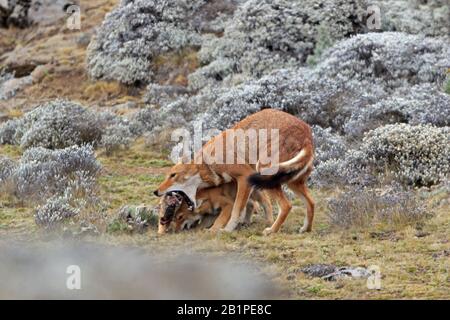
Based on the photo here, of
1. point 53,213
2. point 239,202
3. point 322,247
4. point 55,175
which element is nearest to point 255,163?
point 239,202

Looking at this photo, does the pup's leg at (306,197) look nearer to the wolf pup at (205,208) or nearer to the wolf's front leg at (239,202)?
the wolf's front leg at (239,202)

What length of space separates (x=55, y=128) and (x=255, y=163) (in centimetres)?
652

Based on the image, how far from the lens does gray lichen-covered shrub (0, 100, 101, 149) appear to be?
46.4ft

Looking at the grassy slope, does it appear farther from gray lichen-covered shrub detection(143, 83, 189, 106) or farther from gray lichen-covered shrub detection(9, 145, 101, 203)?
gray lichen-covered shrub detection(143, 83, 189, 106)

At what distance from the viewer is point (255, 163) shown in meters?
8.82

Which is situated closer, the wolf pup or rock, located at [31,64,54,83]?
the wolf pup

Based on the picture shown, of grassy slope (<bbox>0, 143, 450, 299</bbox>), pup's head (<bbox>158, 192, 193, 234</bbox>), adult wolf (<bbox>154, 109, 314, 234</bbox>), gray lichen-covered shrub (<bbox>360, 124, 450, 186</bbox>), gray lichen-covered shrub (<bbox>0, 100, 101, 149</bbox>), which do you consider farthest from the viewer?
gray lichen-covered shrub (<bbox>0, 100, 101, 149</bbox>)

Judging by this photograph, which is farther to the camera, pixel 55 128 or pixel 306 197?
pixel 55 128

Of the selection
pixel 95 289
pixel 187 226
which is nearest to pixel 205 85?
pixel 187 226

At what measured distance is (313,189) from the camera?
1119 cm

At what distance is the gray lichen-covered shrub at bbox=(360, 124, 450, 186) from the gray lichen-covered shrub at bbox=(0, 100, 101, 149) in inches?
202

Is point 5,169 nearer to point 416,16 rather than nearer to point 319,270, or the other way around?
point 319,270

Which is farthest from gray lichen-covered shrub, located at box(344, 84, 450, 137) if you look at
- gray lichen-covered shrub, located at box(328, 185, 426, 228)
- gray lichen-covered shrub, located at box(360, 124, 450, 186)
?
gray lichen-covered shrub, located at box(328, 185, 426, 228)
